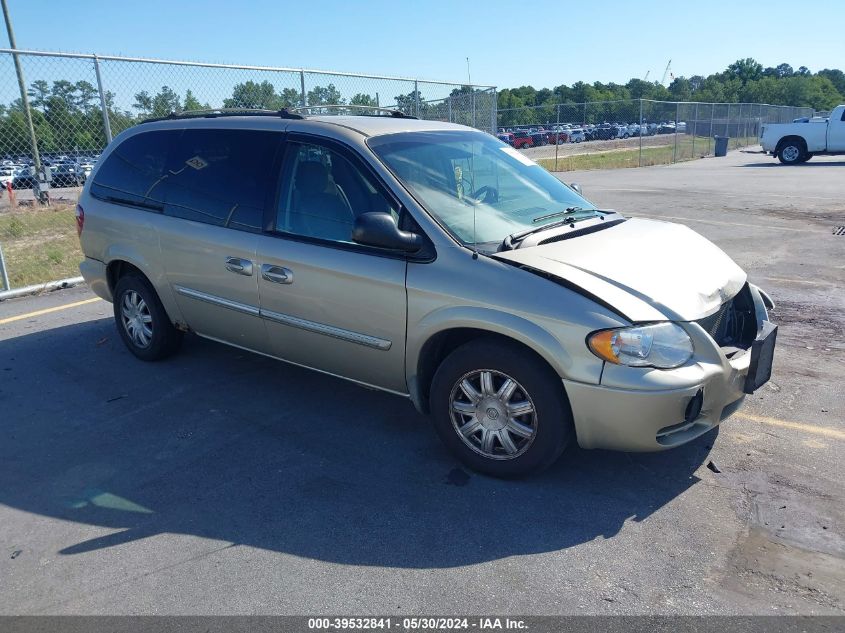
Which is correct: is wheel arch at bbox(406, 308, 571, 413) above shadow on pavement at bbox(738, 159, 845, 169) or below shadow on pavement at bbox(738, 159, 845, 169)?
above

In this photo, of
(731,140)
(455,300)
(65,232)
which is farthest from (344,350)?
(731,140)

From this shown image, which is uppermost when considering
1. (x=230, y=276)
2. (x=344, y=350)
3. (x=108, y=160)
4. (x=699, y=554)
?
(x=108, y=160)

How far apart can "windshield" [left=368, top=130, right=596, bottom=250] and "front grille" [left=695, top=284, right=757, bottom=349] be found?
109 centimetres

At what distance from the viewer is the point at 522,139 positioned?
33406mm

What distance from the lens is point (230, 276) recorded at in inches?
185

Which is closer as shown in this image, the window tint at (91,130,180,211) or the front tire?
the front tire

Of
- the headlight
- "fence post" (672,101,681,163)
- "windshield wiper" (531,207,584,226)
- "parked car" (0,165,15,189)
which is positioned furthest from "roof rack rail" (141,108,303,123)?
"fence post" (672,101,681,163)

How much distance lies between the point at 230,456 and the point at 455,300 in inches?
65.2

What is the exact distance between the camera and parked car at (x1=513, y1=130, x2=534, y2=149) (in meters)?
32.9

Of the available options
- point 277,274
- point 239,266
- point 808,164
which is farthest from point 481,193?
point 808,164

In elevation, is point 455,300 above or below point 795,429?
above

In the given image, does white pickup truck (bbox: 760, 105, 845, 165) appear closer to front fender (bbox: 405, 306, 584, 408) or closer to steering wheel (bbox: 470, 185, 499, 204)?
steering wheel (bbox: 470, 185, 499, 204)

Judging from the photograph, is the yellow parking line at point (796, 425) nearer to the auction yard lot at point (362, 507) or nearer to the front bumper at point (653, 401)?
the auction yard lot at point (362, 507)

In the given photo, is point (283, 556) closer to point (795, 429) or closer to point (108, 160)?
point (795, 429)
